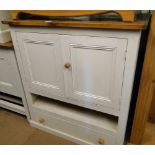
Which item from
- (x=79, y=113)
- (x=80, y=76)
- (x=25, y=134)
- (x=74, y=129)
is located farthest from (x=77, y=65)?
(x=25, y=134)

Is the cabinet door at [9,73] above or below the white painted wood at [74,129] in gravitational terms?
above

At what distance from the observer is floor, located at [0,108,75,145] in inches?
49.7

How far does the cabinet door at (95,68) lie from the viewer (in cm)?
81

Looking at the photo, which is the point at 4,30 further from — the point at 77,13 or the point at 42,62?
the point at 77,13

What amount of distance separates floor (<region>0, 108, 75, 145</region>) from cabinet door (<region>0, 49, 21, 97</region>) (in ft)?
0.91

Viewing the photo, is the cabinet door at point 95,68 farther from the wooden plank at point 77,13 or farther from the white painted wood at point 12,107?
the white painted wood at point 12,107

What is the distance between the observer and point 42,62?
3.47 feet

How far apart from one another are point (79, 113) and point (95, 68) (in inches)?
17.0

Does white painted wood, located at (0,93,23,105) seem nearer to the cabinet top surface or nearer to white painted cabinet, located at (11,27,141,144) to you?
white painted cabinet, located at (11,27,141,144)


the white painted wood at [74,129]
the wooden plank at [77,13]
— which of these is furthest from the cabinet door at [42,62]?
the white painted wood at [74,129]

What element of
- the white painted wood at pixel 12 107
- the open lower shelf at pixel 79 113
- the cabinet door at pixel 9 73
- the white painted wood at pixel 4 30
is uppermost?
the white painted wood at pixel 4 30
